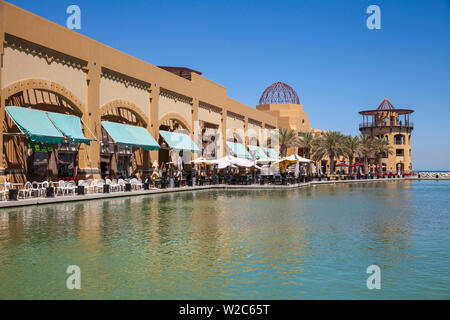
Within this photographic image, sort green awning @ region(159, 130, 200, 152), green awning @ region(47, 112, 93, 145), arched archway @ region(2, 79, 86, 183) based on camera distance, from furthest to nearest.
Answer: green awning @ region(159, 130, 200, 152)
green awning @ region(47, 112, 93, 145)
arched archway @ region(2, 79, 86, 183)

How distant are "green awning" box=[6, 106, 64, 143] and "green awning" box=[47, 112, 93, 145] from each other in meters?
0.57

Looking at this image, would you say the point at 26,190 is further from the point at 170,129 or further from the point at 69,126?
the point at 170,129

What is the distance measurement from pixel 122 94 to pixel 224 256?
1095 inches

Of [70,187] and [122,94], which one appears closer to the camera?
[70,187]

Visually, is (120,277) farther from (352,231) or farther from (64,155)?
(64,155)

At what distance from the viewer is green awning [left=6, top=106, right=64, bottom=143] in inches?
971

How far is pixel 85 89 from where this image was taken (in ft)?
104

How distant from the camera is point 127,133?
35188 millimetres

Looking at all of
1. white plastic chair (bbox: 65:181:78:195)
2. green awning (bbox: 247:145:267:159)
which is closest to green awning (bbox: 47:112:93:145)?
white plastic chair (bbox: 65:181:78:195)

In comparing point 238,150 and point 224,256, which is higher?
point 238,150

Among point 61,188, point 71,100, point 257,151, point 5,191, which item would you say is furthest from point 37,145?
point 257,151

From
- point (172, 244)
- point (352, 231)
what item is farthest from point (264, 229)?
point (172, 244)

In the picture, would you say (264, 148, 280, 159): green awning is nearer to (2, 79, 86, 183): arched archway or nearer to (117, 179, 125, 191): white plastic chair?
(117, 179, 125, 191): white plastic chair
